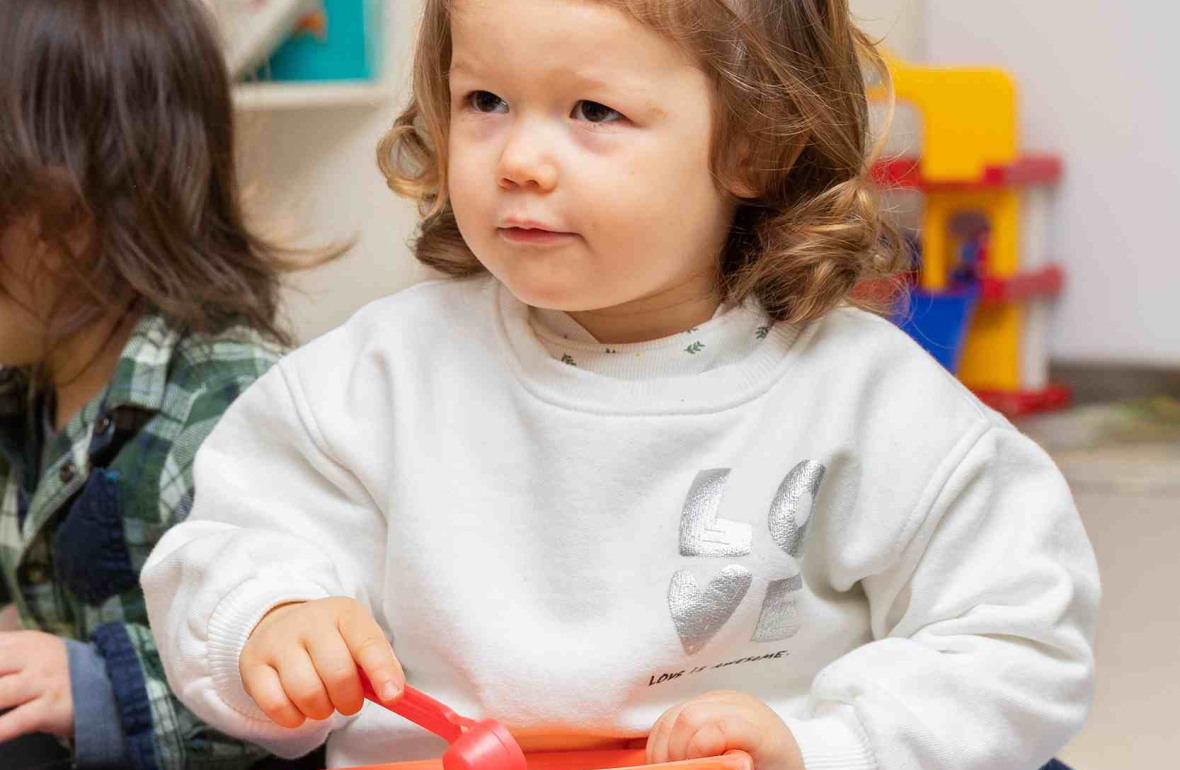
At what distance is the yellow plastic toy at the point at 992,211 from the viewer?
6.39 feet

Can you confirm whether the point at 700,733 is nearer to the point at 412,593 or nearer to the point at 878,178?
the point at 412,593

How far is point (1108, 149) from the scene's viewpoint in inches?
78.2

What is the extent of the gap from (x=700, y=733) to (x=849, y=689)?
0.31 feet

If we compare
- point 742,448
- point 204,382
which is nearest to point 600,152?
point 742,448

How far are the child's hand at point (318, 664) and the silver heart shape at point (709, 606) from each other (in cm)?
14

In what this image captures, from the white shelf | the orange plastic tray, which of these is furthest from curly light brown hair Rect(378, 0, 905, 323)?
the white shelf

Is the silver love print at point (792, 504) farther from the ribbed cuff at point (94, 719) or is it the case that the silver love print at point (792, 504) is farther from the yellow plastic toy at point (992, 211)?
the yellow plastic toy at point (992, 211)

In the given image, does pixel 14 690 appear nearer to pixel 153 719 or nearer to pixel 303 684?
pixel 153 719

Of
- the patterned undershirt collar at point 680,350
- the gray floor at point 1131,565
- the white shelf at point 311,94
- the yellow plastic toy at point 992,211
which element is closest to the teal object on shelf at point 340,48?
the white shelf at point 311,94

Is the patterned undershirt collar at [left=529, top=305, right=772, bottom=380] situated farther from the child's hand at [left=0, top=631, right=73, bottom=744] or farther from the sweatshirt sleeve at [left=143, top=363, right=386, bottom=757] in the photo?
the child's hand at [left=0, top=631, right=73, bottom=744]

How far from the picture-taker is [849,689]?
67 cm

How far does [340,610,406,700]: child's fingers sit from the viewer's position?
2.02ft

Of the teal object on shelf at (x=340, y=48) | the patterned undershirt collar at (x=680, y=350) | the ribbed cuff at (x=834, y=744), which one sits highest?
the teal object on shelf at (x=340, y=48)

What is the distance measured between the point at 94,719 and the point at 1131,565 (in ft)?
3.29
